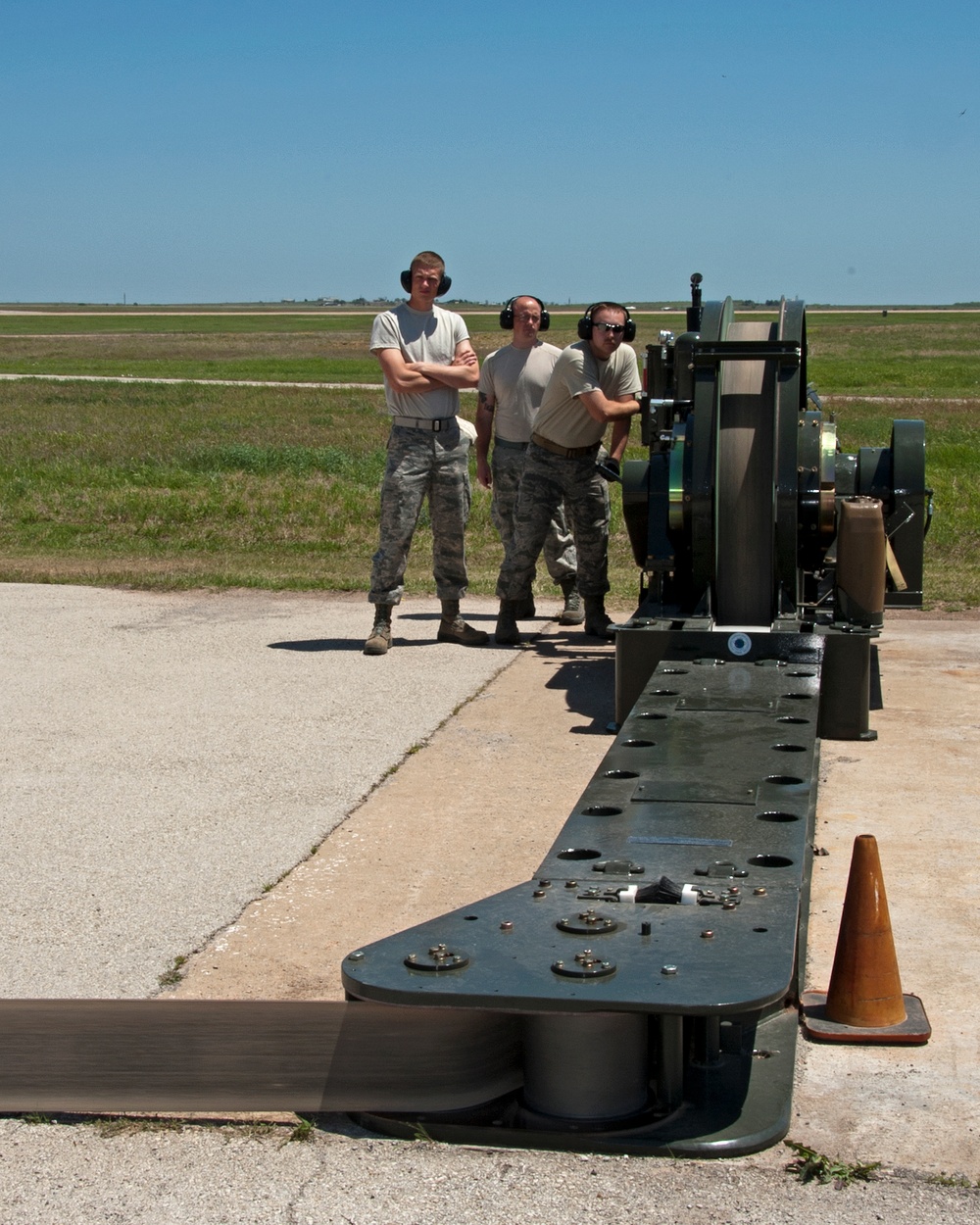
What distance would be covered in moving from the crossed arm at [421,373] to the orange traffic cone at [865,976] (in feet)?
16.7

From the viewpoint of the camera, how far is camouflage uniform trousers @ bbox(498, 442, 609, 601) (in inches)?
333

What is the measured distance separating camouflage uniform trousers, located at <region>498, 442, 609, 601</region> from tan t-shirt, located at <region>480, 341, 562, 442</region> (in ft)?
2.05

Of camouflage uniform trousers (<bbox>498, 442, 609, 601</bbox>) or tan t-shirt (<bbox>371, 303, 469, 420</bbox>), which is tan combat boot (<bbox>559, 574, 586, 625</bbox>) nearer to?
camouflage uniform trousers (<bbox>498, 442, 609, 601</bbox>)

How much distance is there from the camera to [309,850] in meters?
5.30

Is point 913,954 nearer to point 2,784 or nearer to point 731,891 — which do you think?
point 731,891

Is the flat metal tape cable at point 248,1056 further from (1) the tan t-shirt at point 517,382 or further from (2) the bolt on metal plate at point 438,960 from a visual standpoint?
(1) the tan t-shirt at point 517,382

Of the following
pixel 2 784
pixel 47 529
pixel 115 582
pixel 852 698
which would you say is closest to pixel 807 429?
pixel 852 698

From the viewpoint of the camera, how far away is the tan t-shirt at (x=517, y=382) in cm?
910

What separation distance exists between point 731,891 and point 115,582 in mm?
8501

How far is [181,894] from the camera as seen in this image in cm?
486

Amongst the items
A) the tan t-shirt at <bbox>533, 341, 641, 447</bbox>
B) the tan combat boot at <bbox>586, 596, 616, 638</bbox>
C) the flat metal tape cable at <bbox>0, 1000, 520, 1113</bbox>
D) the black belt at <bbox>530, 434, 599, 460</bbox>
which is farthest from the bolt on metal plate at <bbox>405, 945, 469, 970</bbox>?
the tan combat boot at <bbox>586, 596, 616, 638</bbox>

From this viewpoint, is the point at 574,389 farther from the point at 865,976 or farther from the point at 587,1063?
the point at 587,1063

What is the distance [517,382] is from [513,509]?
2.51ft

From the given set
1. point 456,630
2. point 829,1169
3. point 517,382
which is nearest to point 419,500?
point 456,630
